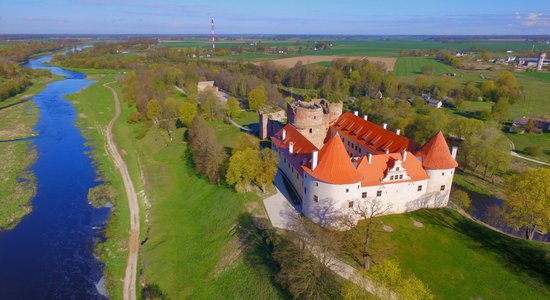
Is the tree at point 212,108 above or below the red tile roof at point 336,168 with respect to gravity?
below

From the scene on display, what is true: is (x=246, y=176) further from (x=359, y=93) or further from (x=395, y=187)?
(x=359, y=93)

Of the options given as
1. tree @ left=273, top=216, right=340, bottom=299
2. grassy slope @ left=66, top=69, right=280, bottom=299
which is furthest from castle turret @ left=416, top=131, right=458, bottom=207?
grassy slope @ left=66, top=69, right=280, bottom=299

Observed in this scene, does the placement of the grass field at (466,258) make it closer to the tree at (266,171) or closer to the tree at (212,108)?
the tree at (266,171)

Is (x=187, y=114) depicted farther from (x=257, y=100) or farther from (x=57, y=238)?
(x=57, y=238)

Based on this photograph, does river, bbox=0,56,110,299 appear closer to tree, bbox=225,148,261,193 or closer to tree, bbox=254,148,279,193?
tree, bbox=225,148,261,193

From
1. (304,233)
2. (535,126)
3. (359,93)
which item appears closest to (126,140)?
(304,233)

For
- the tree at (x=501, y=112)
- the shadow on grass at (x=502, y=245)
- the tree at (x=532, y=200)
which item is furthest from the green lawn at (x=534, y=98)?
the shadow on grass at (x=502, y=245)
